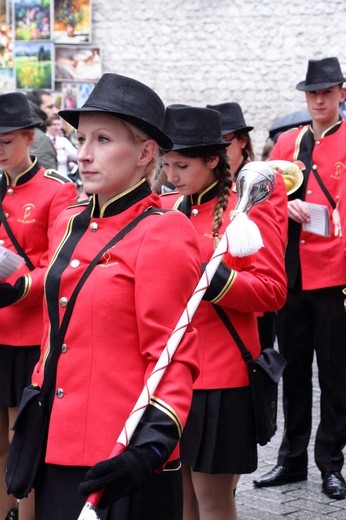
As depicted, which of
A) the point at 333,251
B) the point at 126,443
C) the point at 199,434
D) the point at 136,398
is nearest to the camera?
the point at 126,443

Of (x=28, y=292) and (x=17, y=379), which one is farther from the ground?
(x=28, y=292)

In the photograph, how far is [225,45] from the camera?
18.4 m

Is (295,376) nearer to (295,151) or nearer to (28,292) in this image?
(295,151)

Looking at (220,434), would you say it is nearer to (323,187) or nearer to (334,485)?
(334,485)

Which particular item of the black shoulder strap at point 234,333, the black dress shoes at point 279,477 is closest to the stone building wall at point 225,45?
the black dress shoes at point 279,477

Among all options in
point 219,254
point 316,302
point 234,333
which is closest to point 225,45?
point 316,302

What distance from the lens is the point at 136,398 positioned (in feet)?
10.3

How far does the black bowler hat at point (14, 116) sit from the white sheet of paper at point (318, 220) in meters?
1.61

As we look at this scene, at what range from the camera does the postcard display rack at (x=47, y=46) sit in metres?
18.5

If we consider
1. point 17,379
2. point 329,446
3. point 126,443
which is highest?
point 126,443

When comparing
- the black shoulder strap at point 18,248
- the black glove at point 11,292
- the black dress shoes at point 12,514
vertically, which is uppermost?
the black shoulder strap at point 18,248

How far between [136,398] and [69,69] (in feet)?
51.5

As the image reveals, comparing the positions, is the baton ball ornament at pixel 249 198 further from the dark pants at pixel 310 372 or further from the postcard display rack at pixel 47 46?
the postcard display rack at pixel 47 46

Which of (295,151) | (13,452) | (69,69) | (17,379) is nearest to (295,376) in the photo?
(295,151)
